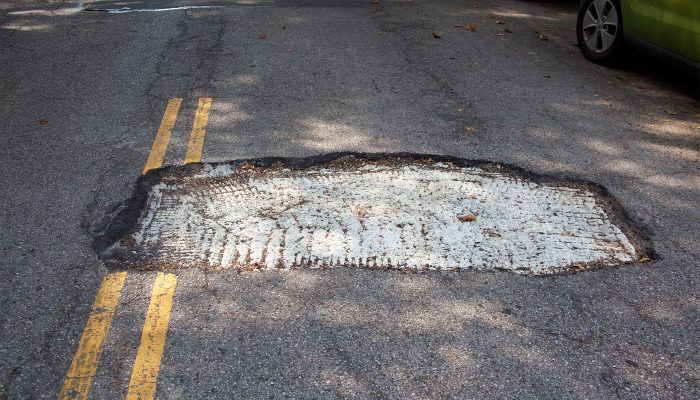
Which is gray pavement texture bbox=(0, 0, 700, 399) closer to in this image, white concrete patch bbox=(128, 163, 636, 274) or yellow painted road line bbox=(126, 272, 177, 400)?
yellow painted road line bbox=(126, 272, 177, 400)

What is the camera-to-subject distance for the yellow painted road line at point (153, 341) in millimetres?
3243

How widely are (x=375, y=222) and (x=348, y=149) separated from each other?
4.10 feet

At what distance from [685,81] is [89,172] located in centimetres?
620

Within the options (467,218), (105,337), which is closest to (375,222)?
(467,218)

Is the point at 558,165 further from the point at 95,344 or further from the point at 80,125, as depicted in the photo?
the point at 80,125

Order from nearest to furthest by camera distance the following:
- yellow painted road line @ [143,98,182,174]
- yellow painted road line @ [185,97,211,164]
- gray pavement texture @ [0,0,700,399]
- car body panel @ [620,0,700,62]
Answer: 1. gray pavement texture @ [0,0,700,399]
2. yellow painted road line @ [143,98,182,174]
3. yellow painted road line @ [185,97,211,164]
4. car body panel @ [620,0,700,62]

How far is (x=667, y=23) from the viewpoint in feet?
22.0

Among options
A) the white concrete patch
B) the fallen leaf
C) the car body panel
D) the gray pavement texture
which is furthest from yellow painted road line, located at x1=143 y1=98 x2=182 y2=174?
the car body panel

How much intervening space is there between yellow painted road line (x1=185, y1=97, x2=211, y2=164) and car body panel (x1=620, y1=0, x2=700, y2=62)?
14.4ft

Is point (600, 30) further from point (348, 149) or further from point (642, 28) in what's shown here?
point (348, 149)

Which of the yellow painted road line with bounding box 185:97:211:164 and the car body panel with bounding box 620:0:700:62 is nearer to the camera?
the yellow painted road line with bounding box 185:97:211:164

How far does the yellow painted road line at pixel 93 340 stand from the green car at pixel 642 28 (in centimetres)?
532

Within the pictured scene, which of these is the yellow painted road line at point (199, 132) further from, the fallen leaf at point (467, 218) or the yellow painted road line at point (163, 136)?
the fallen leaf at point (467, 218)

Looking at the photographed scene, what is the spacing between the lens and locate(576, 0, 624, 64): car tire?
305 inches
